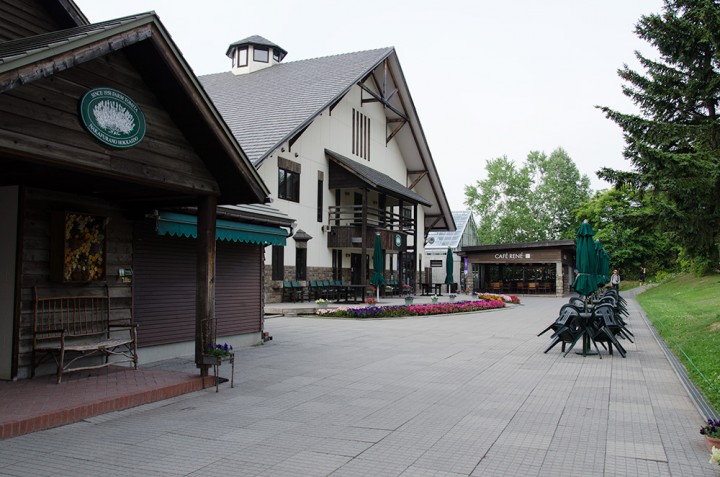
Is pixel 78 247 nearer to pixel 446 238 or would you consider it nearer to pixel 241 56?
pixel 241 56

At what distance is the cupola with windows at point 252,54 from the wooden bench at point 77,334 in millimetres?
27476

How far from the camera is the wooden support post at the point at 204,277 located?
26.6 feet

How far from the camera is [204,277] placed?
26.8 ft

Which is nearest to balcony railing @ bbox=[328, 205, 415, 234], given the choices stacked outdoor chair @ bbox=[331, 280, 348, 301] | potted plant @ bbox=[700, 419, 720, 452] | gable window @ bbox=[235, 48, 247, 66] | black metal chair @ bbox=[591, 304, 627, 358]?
stacked outdoor chair @ bbox=[331, 280, 348, 301]

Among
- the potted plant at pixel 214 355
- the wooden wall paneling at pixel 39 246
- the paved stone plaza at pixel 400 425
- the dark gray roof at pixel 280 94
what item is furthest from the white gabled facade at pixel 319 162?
the potted plant at pixel 214 355

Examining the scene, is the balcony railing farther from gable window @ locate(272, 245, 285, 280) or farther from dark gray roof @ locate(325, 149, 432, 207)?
gable window @ locate(272, 245, 285, 280)

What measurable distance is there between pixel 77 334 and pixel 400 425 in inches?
188

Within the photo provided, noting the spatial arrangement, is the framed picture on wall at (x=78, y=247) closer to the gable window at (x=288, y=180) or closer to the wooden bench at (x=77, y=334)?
the wooden bench at (x=77, y=334)

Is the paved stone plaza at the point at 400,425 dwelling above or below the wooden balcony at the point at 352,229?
below

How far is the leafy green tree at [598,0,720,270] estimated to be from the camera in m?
12.0

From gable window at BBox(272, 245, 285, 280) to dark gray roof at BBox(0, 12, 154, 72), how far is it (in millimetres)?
17869

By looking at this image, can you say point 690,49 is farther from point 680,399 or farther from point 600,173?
Result: point 680,399

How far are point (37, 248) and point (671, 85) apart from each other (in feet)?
45.1

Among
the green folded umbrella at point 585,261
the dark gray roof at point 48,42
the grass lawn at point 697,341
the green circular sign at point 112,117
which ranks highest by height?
the dark gray roof at point 48,42
